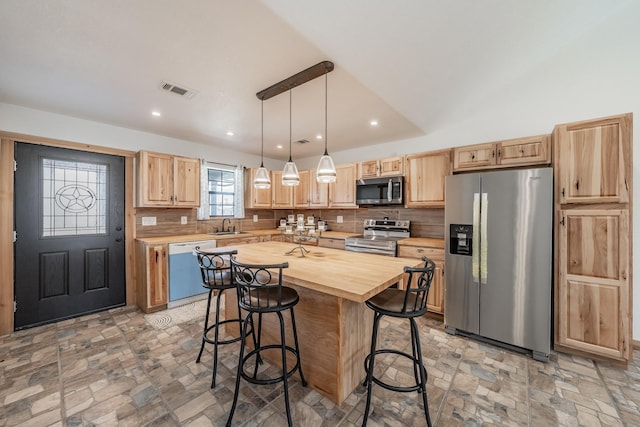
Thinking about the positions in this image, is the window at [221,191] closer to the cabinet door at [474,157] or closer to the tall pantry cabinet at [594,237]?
the cabinet door at [474,157]

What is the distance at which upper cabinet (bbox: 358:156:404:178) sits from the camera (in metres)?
3.78

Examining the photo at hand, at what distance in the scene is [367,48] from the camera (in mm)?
1912

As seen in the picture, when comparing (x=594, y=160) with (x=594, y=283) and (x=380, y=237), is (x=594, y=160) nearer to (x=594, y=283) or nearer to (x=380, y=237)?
(x=594, y=283)

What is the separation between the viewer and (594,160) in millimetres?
2199

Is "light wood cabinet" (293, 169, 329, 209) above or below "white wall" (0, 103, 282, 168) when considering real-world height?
below

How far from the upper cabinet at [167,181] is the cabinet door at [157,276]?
0.69 metres

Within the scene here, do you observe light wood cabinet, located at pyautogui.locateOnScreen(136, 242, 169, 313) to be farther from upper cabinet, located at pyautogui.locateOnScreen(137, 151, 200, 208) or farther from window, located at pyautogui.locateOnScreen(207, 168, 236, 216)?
window, located at pyautogui.locateOnScreen(207, 168, 236, 216)

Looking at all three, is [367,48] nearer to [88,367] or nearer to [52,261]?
[88,367]

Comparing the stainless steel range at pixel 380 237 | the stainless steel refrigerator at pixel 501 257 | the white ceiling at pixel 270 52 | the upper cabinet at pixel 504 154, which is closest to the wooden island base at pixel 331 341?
the stainless steel refrigerator at pixel 501 257

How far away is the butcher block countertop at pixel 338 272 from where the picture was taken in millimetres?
1422

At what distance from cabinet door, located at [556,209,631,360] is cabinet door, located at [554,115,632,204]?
0.54 feet

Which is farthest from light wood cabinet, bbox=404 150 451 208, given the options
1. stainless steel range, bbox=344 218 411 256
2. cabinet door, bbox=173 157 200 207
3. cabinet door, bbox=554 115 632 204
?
cabinet door, bbox=173 157 200 207

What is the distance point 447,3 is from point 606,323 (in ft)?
9.57

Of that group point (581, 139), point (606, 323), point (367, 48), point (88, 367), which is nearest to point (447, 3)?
point (367, 48)
